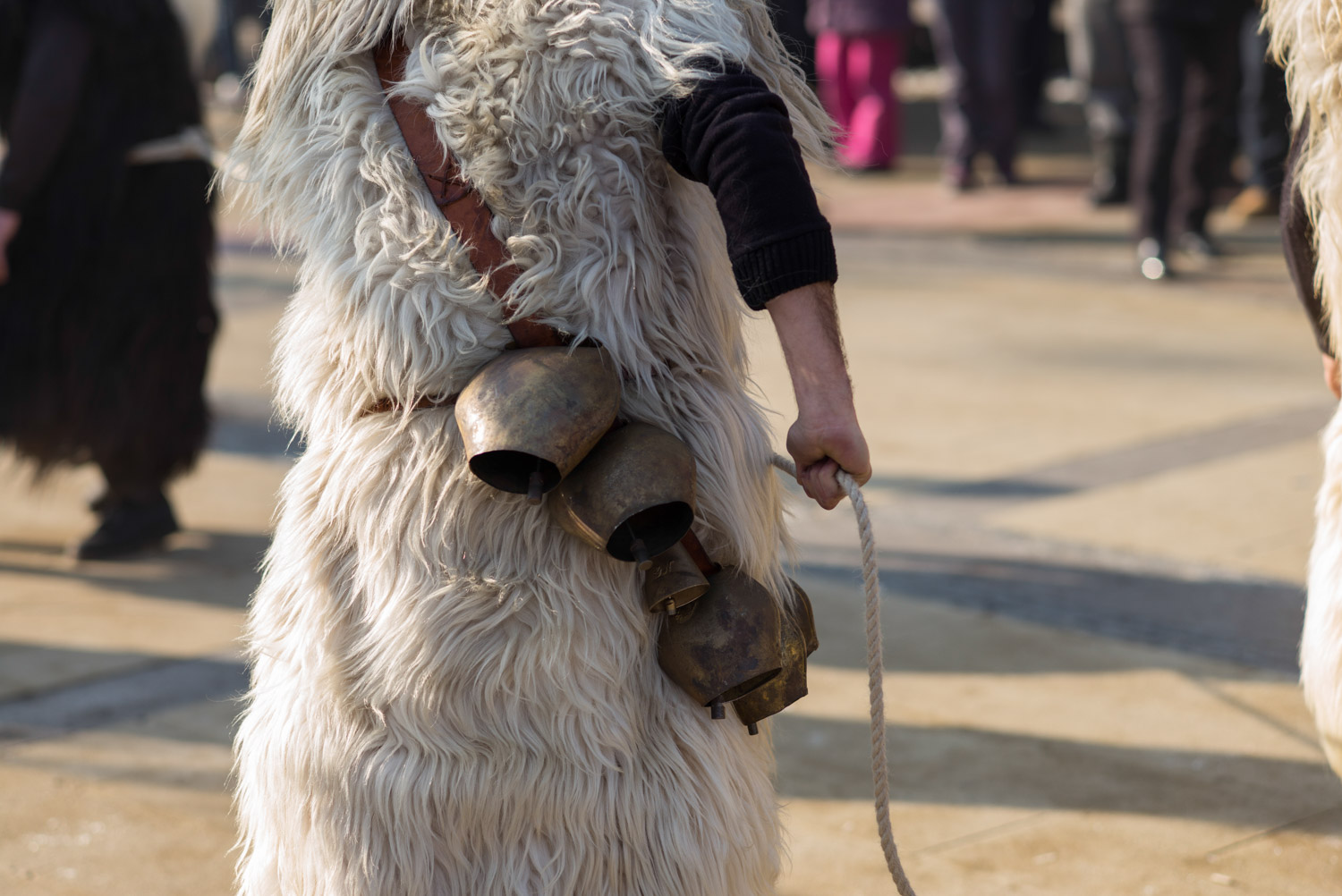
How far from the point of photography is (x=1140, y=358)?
6422 mm

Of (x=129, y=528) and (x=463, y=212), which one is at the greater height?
(x=463, y=212)

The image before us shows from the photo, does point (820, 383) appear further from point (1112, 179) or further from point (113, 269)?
point (1112, 179)

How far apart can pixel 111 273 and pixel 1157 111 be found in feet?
17.2

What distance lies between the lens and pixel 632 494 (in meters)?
1.74

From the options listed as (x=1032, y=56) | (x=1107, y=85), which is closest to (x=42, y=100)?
(x=1107, y=85)

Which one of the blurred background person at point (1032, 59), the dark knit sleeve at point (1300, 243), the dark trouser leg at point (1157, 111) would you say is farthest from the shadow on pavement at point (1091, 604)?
the blurred background person at point (1032, 59)

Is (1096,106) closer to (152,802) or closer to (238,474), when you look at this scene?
(238,474)

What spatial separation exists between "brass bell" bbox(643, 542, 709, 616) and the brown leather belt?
0.04 m

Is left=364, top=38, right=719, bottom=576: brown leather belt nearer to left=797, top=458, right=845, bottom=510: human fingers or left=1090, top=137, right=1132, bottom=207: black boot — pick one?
left=797, top=458, right=845, bottom=510: human fingers

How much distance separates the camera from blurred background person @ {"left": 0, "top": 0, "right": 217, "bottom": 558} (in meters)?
4.23

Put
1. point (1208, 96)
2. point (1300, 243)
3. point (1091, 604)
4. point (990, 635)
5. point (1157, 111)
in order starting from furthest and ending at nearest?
point (1157, 111) < point (1208, 96) < point (1091, 604) < point (990, 635) < point (1300, 243)

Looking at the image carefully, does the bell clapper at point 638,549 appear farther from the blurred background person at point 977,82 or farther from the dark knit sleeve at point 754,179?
the blurred background person at point 977,82

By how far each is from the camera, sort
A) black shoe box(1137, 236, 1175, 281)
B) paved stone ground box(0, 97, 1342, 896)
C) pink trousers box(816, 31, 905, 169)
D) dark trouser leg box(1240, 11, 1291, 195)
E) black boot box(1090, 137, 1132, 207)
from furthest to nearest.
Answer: pink trousers box(816, 31, 905, 169) < black boot box(1090, 137, 1132, 207) < dark trouser leg box(1240, 11, 1291, 195) < black shoe box(1137, 236, 1175, 281) < paved stone ground box(0, 97, 1342, 896)

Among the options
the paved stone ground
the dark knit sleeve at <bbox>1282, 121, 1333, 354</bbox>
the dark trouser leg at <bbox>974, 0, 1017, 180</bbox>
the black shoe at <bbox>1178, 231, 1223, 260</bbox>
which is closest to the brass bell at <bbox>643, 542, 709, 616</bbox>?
the paved stone ground
